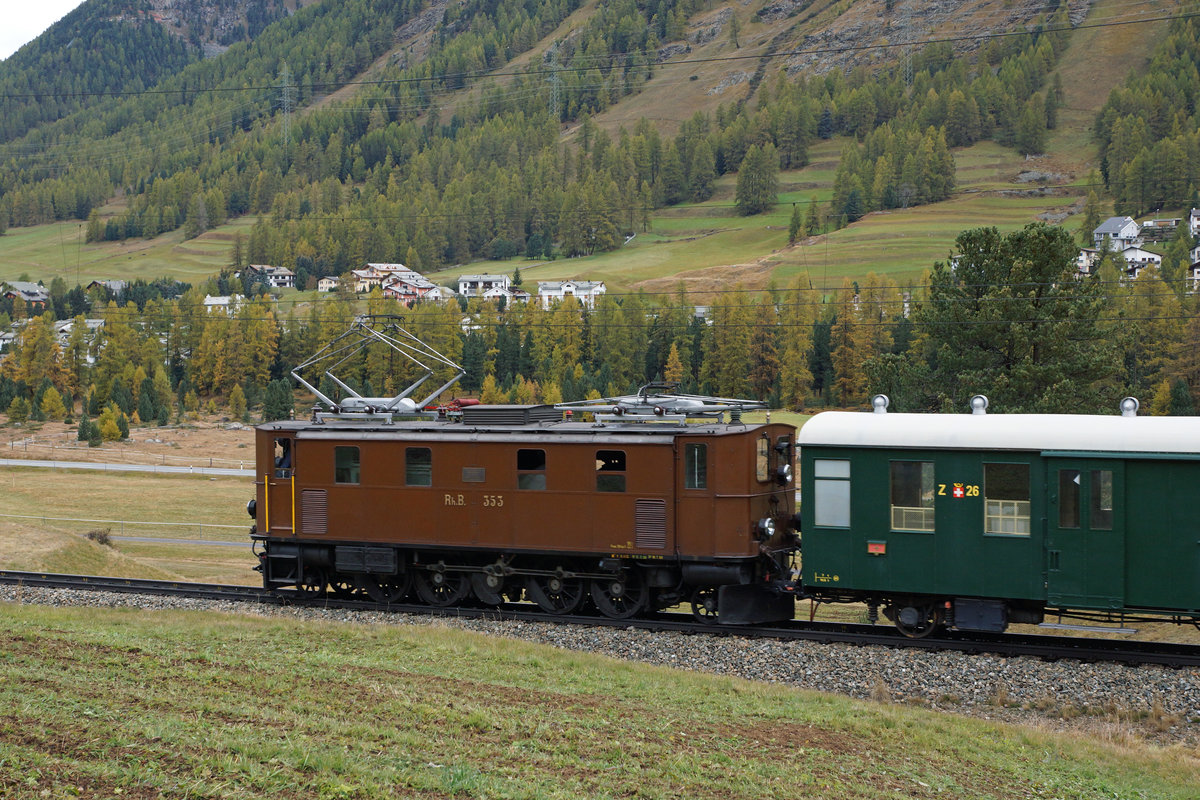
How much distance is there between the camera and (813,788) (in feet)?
33.3

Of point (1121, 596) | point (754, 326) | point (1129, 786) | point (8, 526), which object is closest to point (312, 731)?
point (1129, 786)

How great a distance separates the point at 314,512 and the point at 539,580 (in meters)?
5.29

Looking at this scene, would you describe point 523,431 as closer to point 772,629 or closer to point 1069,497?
point 772,629

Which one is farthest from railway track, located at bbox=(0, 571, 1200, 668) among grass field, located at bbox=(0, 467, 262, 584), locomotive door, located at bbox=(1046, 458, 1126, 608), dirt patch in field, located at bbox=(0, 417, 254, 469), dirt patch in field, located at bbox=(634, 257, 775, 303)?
dirt patch in field, located at bbox=(634, 257, 775, 303)

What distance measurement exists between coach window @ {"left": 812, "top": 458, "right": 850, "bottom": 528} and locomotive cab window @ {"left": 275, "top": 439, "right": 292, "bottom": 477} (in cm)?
1163

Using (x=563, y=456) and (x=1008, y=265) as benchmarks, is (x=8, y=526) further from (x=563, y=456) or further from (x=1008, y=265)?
(x=1008, y=265)

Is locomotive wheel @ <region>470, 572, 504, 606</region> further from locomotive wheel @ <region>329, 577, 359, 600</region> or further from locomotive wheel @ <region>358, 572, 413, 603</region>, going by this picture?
locomotive wheel @ <region>329, 577, 359, 600</region>

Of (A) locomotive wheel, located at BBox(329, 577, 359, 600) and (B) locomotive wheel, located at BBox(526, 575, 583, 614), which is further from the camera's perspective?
(A) locomotive wheel, located at BBox(329, 577, 359, 600)

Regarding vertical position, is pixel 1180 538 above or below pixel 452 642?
above

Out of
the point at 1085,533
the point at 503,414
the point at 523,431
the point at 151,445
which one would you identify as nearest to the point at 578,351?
the point at 151,445

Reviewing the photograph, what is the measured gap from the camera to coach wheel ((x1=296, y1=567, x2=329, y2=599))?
75.9 feet

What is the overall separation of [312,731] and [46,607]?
12937 mm

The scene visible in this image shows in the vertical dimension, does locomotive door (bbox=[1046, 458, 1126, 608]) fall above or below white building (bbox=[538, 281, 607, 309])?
below

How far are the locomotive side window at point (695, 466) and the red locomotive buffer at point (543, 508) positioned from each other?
0.03 metres
